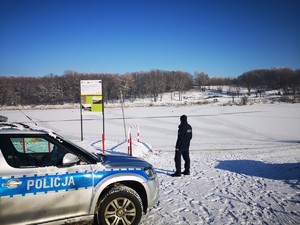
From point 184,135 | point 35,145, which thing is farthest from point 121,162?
point 184,135

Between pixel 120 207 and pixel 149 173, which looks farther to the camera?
pixel 149 173

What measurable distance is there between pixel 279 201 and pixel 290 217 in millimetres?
731

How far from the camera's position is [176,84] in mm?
123500

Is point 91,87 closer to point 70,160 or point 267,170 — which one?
point 267,170

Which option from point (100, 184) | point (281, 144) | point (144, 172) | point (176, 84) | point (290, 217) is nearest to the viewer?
point (100, 184)

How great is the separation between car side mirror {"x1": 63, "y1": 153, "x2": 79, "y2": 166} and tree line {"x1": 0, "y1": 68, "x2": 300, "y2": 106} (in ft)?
278

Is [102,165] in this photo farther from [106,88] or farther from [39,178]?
[106,88]

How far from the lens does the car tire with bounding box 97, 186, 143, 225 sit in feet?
12.6

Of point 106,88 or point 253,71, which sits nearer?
point 106,88

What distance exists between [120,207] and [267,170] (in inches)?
247

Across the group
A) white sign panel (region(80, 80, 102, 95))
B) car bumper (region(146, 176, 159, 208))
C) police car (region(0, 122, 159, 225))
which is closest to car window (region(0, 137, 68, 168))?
police car (region(0, 122, 159, 225))

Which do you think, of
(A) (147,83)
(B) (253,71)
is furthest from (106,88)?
(B) (253,71)

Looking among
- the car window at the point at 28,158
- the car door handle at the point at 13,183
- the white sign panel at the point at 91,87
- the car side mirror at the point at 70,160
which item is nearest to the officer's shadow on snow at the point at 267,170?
the car side mirror at the point at 70,160

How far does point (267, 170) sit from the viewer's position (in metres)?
8.41
